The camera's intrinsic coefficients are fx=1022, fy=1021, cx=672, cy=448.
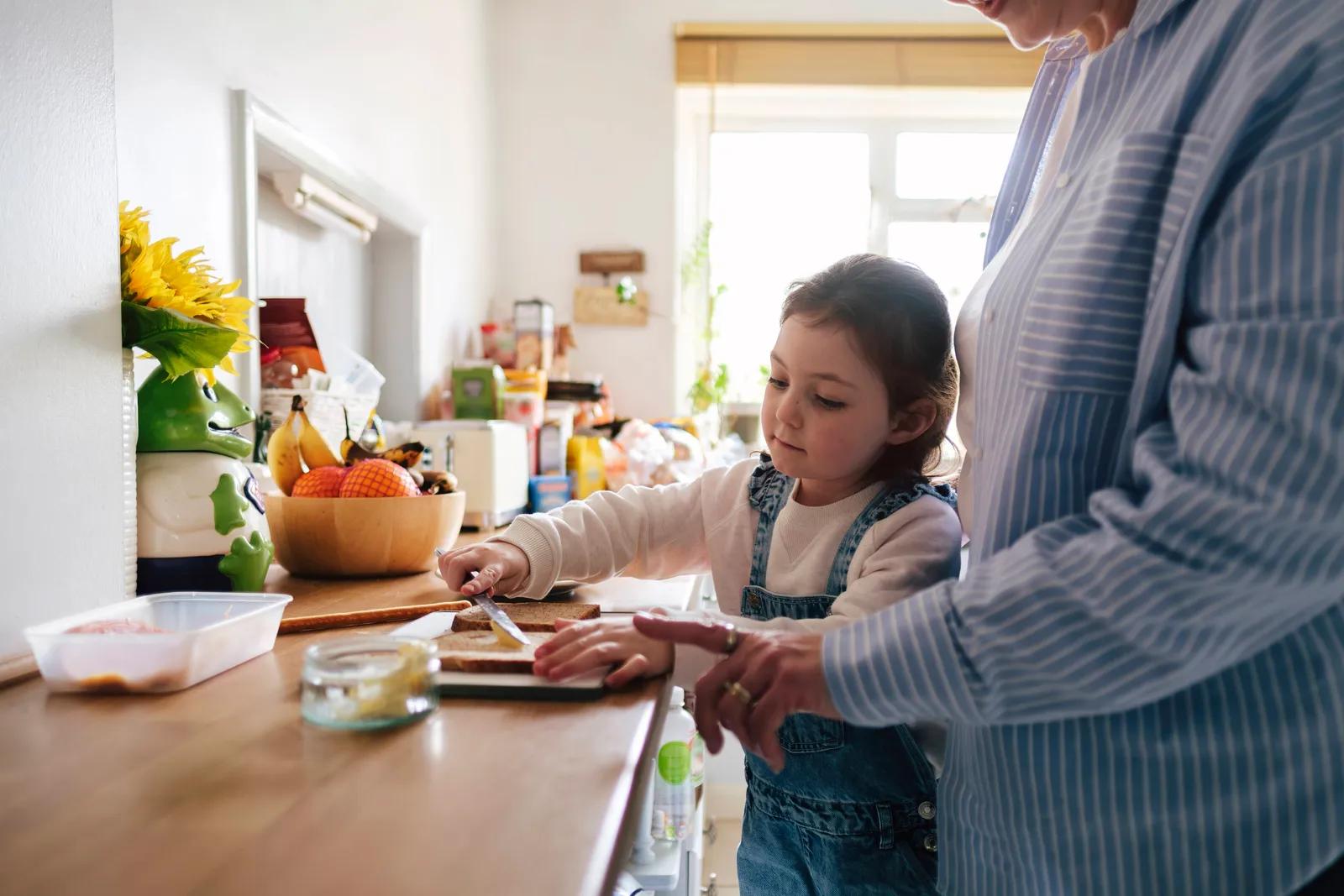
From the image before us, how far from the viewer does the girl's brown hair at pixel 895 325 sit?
3.51 ft

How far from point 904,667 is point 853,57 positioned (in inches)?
128

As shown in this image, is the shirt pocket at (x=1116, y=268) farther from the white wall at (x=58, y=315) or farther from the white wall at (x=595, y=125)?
the white wall at (x=595, y=125)

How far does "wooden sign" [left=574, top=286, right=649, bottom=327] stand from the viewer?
3.48m

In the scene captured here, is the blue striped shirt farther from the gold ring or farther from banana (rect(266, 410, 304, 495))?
banana (rect(266, 410, 304, 495))

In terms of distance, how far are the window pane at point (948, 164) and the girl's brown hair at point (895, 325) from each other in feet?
9.32

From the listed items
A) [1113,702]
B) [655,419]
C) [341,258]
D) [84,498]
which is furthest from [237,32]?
[655,419]

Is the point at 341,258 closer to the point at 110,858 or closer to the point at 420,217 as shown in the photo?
the point at 420,217

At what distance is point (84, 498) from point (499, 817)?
570 millimetres

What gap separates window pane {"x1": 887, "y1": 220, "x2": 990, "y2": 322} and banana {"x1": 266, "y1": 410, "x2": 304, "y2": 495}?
281 centimetres

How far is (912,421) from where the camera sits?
1.11 meters

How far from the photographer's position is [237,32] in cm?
157

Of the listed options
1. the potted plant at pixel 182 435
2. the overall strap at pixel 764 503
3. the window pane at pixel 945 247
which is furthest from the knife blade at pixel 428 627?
the window pane at pixel 945 247

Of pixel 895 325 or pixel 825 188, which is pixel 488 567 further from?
pixel 825 188

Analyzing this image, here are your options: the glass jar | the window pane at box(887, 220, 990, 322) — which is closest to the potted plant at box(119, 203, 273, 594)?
the glass jar
